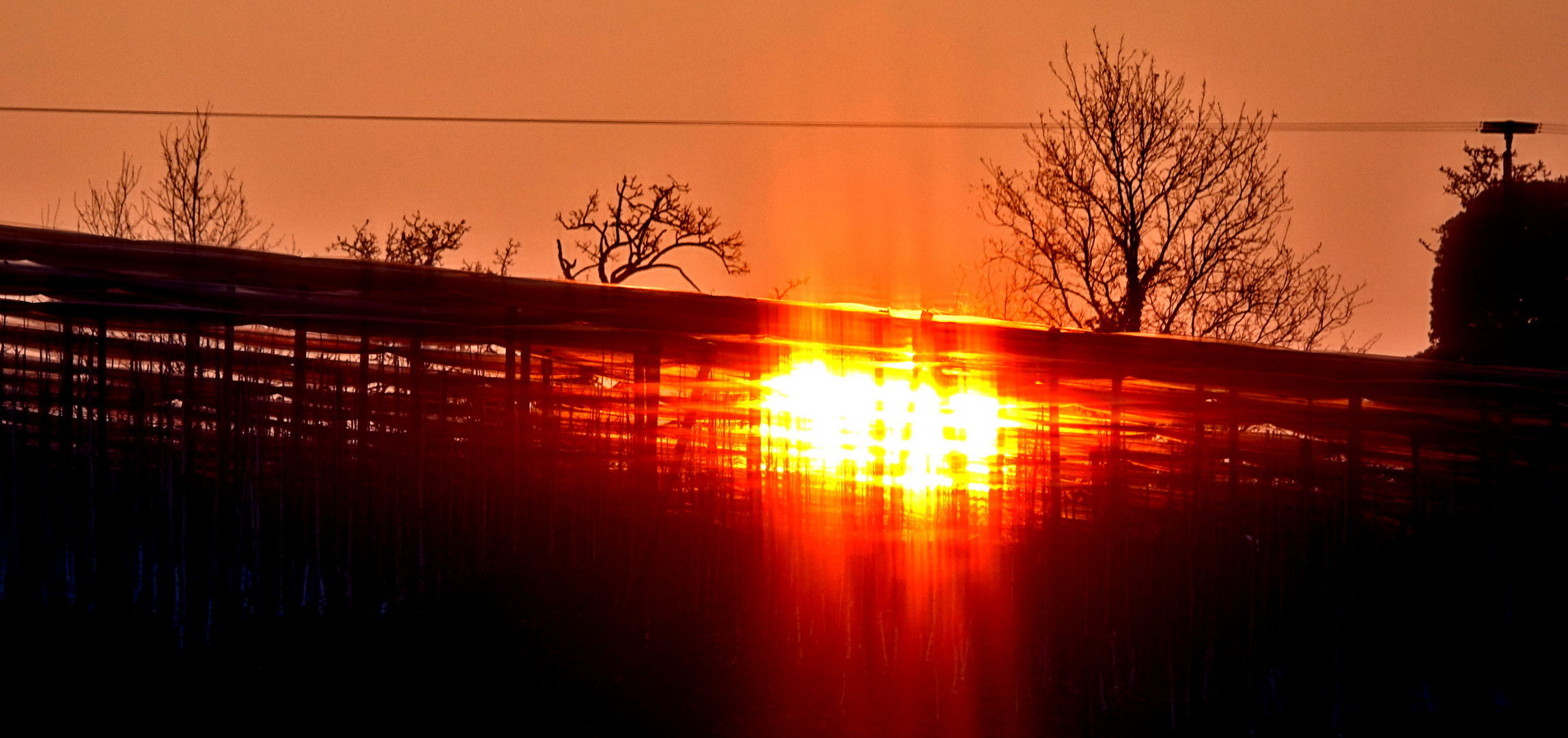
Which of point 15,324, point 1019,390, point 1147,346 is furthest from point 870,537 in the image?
point 15,324

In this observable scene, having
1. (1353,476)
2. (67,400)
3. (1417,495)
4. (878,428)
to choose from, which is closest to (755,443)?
(878,428)

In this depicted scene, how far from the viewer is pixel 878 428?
7926mm

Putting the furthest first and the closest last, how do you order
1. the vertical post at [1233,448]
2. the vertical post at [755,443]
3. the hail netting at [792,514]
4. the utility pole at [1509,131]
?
the utility pole at [1509,131] < the vertical post at [1233,448] < the vertical post at [755,443] < the hail netting at [792,514]

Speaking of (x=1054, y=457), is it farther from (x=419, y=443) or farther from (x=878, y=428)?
(x=419, y=443)

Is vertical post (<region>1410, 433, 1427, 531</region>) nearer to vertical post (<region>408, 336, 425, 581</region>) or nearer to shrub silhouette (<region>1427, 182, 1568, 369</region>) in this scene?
vertical post (<region>408, 336, 425, 581</region>)

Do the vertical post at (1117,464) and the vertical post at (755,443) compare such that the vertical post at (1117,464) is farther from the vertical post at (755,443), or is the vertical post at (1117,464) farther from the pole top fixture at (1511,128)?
the pole top fixture at (1511,128)

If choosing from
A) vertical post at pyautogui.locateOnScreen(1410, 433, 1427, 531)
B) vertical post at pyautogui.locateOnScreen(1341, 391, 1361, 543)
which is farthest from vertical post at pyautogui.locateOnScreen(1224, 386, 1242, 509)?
vertical post at pyautogui.locateOnScreen(1410, 433, 1427, 531)

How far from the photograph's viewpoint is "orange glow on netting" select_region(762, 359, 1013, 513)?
788 centimetres

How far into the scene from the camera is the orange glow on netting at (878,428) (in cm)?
788

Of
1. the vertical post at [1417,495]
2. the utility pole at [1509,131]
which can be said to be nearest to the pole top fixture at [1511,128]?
the utility pole at [1509,131]

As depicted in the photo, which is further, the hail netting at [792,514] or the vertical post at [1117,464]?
the vertical post at [1117,464]

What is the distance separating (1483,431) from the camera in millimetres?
8336

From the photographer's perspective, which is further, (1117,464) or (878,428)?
(1117,464)

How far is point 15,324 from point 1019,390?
5.18 metres
